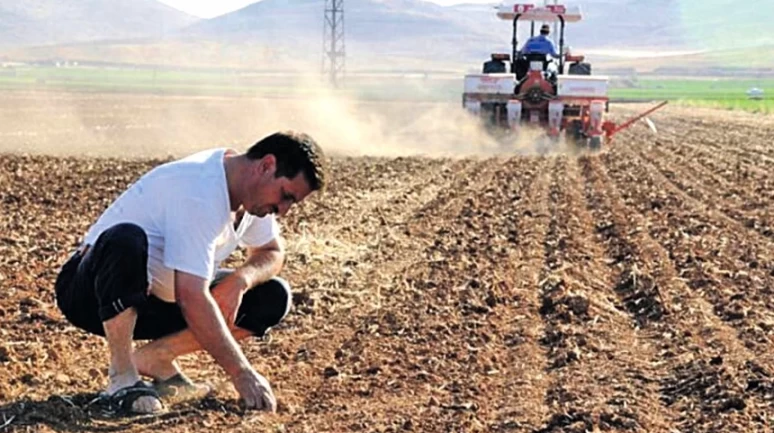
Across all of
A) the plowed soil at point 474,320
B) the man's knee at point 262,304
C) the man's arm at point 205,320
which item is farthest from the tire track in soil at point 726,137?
the man's arm at point 205,320

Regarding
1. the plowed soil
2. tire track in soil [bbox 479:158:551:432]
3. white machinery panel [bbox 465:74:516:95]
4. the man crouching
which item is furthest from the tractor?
the man crouching

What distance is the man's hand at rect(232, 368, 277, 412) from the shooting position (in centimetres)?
533

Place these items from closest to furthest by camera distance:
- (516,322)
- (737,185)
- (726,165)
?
(516,322), (737,185), (726,165)

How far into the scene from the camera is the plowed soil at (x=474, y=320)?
220 inches

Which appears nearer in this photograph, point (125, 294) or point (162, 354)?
point (125, 294)

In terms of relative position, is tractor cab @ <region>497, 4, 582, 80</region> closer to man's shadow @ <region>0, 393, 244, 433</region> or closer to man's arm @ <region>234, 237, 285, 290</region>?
man's arm @ <region>234, 237, 285, 290</region>

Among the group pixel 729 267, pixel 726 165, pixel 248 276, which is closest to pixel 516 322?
pixel 248 276

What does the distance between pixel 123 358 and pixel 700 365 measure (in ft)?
9.32

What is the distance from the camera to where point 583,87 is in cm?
2298

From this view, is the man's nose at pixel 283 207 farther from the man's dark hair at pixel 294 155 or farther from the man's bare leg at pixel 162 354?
the man's bare leg at pixel 162 354

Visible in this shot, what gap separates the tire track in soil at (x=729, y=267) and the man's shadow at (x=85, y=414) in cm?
278

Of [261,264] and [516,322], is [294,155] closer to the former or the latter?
[261,264]

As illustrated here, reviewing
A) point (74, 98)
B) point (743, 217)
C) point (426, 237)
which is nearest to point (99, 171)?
point (426, 237)

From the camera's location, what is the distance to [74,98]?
56562 mm
